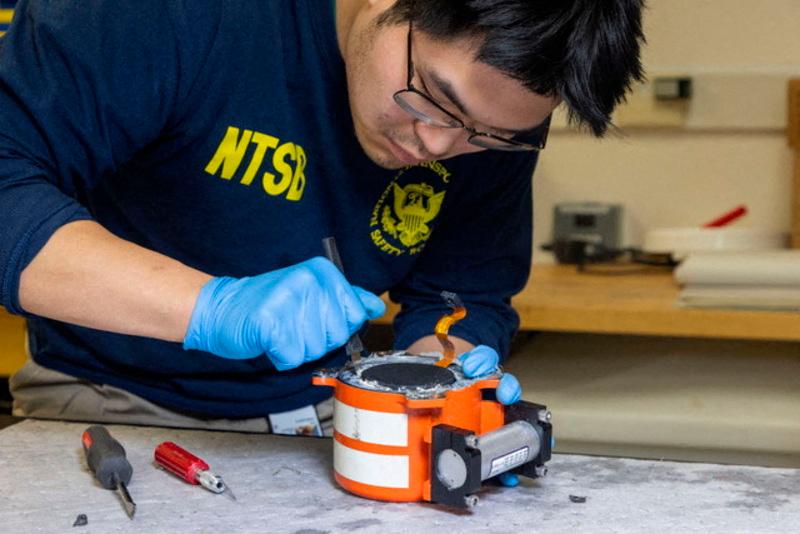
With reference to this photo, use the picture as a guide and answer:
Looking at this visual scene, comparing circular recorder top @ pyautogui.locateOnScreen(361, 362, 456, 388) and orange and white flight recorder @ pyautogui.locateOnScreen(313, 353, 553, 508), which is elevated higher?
circular recorder top @ pyautogui.locateOnScreen(361, 362, 456, 388)

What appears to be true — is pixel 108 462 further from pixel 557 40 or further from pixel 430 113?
pixel 557 40

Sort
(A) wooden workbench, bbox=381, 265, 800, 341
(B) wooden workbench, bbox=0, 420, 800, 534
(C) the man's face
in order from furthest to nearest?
(A) wooden workbench, bbox=381, 265, 800, 341
(C) the man's face
(B) wooden workbench, bbox=0, 420, 800, 534

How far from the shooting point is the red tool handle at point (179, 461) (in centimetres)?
96

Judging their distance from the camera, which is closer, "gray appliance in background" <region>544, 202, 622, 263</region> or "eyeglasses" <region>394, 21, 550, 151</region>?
"eyeglasses" <region>394, 21, 550, 151</region>

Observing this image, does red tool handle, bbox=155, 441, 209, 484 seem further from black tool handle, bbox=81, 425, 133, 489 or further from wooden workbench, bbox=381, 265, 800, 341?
wooden workbench, bbox=381, 265, 800, 341

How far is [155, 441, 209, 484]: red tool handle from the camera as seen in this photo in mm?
962

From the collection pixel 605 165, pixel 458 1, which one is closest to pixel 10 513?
pixel 458 1

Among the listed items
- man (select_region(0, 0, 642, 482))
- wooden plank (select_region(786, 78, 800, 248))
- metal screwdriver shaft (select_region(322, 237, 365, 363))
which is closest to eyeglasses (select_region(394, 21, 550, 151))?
man (select_region(0, 0, 642, 482))

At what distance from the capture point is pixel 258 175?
1141 mm

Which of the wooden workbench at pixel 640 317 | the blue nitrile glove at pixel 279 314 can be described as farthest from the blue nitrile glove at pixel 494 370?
the wooden workbench at pixel 640 317

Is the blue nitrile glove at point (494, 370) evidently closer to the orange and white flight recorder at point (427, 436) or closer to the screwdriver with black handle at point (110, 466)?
the orange and white flight recorder at point (427, 436)

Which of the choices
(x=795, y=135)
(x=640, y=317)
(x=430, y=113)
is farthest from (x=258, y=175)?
(x=795, y=135)

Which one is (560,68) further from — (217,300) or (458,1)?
(217,300)

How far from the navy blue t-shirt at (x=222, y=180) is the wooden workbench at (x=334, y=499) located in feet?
0.60
